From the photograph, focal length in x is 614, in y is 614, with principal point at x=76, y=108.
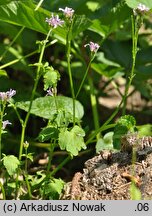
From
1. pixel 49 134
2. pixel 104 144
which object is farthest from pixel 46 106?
pixel 49 134

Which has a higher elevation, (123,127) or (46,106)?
(46,106)

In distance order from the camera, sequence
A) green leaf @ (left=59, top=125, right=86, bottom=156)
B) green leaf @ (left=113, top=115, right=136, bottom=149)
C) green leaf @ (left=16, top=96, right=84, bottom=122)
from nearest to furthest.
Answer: green leaf @ (left=59, top=125, right=86, bottom=156) < green leaf @ (left=113, top=115, right=136, bottom=149) < green leaf @ (left=16, top=96, right=84, bottom=122)

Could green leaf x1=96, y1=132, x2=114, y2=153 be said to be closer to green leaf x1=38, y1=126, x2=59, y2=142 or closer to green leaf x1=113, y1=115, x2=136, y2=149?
green leaf x1=113, y1=115, x2=136, y2=149

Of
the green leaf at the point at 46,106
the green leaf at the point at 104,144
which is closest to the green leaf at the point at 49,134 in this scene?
the green leaf at the point at 46,106

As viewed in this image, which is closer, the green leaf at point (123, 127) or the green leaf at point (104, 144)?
the green leaf at point (123, 127)

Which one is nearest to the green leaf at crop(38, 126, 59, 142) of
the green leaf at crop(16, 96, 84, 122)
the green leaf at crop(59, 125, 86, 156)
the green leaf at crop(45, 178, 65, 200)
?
the green leaf at crop(59, 125, 86, 156)

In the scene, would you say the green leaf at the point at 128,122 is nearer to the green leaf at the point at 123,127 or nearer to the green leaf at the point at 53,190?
the green leaf at the point at 123,127

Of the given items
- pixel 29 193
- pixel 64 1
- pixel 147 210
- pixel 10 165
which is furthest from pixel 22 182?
pixel 64 1

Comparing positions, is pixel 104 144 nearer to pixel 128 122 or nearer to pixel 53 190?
pixel 128 122

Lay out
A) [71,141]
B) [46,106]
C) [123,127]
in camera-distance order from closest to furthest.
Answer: [71,141] < [123,127] < [46,106]
